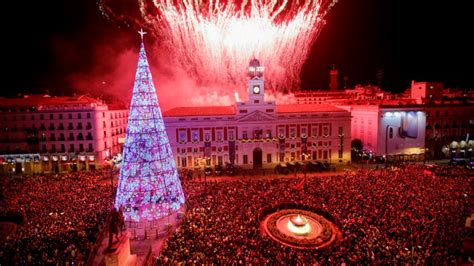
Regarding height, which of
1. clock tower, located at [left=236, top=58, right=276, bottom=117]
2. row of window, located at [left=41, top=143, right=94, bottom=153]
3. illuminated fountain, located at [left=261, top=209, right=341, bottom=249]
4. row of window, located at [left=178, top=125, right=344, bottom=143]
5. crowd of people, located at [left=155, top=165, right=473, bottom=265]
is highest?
clock tower, located at [left=236, top=58, right=276, bottom=117]

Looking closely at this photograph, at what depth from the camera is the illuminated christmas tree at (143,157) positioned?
936 inches

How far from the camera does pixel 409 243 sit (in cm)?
1902

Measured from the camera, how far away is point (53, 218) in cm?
2298

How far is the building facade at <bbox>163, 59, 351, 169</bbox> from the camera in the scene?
165ft

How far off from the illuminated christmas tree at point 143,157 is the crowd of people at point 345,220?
3.86 m

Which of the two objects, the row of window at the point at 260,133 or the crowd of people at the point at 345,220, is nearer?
the crowd of people at the point at 345,220

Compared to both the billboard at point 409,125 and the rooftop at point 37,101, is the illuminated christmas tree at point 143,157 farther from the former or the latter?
the billboard at point 409,125

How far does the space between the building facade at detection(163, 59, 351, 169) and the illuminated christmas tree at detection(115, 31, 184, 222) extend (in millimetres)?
25154

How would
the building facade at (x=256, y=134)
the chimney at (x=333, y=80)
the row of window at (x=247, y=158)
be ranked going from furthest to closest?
the chimney at (x=333, y=80) < the building facade at (x=256, y=134) < the row of window at (x=247, y=158)

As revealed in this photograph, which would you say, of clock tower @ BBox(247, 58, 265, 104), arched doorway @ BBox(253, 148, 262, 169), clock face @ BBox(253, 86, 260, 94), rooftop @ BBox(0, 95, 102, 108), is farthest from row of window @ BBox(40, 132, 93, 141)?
clock face @ BBox(253, 86, 260, 94)

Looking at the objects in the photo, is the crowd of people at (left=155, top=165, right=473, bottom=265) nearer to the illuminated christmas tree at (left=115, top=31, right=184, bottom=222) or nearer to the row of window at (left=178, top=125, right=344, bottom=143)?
the illuminated christmas tree at (left=115, top=31, right=184, bottom=222)

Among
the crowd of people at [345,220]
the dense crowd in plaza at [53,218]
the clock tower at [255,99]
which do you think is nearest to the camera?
the crowd of people at [345,220]

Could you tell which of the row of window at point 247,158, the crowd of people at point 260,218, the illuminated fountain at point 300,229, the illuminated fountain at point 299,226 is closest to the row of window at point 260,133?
the row of window at point 247,158

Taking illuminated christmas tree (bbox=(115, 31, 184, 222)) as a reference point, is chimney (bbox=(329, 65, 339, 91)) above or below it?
above
